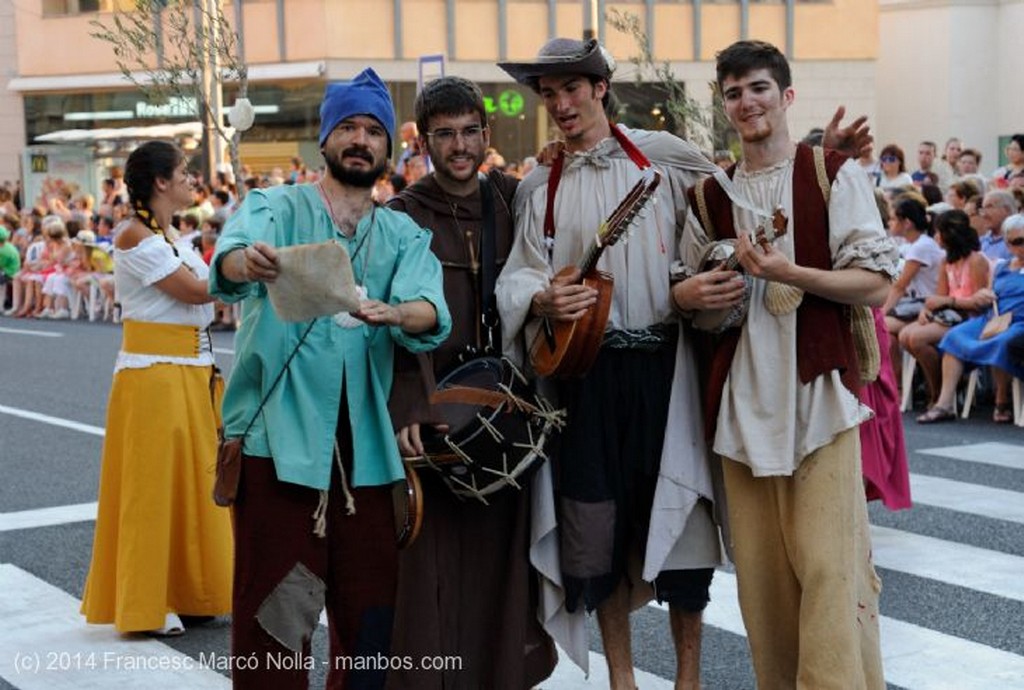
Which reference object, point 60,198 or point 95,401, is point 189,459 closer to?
point 95,401

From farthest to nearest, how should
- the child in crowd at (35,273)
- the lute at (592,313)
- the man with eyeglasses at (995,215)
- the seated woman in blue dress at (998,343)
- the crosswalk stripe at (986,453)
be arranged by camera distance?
the child in crowd at (35,273) → the man with eyeglasses at (995,215) → the seated woman in blue dress at (998,343) → the crosswalk stripe at (986,453) → the lute at (592,313)

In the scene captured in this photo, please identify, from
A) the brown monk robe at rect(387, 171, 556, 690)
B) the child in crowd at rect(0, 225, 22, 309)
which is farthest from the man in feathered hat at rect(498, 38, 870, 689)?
the child in crowd at rect(0, 225, 22, 309)

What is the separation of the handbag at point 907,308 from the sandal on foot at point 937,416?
0.93 m

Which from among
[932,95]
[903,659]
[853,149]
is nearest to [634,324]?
[853,149]

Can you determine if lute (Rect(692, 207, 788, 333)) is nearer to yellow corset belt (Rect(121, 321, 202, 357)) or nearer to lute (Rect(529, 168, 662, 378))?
lute (Rect(529, 168, 662, 378))

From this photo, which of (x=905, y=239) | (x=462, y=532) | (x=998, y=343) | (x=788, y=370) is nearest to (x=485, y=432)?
(x=462, y=532)

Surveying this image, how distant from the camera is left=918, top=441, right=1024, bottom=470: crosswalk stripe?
385 inches

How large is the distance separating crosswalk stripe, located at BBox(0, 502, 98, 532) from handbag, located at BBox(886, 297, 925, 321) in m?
6.36

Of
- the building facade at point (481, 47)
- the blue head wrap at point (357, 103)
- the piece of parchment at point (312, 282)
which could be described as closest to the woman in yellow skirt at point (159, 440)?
the blue head wrap at point (357, 103)

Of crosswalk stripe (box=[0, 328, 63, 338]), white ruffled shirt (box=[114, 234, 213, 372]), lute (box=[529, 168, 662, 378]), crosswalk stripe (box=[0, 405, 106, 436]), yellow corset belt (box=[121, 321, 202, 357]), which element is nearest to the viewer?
lute (box=[529, 168, 662, 378])

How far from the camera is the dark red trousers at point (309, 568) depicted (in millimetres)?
4359

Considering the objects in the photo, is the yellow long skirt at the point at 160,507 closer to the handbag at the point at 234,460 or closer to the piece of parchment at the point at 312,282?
the handbag at the point at 234,460

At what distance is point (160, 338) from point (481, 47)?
3269 centimetres

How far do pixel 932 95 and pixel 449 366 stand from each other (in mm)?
34273
